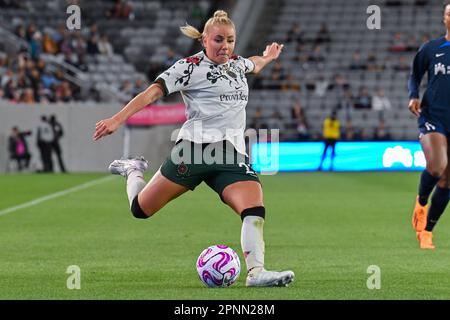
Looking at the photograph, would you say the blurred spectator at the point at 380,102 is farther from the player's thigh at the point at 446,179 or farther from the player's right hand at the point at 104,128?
the player's right hand at the point at 104,128

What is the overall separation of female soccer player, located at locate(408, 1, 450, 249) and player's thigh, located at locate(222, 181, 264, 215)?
11.2 ft

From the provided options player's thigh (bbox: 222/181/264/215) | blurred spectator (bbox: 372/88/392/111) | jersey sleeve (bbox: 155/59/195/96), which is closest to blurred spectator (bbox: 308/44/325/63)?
blurred spectator (bbox: 372/88/392/111)

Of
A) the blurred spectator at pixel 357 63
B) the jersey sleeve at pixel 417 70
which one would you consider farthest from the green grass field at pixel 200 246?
the blurred spectator at pixel 357 63

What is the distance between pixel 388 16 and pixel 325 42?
2.46 m

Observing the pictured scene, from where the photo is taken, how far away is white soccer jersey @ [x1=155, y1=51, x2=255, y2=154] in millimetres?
9055

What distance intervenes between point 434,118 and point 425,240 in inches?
50.2

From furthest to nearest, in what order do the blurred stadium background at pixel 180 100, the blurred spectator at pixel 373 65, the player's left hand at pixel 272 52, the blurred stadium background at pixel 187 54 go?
A: the blurred spectator at pixel 373 65 < the blurred stadium background at pixel 187 54 < the blurred stadium background at pixel 180 100 < the player's left hand at pixel 272 52

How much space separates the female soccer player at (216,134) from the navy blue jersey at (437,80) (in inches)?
134

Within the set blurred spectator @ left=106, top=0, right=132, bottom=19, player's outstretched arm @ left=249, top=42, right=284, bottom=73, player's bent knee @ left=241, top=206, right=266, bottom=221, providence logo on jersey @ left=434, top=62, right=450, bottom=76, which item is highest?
blurred spectator @ left=106, top=0, right=132, bottom=19

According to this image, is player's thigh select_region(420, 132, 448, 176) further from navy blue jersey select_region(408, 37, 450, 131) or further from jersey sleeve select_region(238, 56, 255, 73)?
jersey sleeve select_region(238, 56, 255, 73)

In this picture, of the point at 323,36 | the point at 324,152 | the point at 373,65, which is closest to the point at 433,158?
the point at 324,152

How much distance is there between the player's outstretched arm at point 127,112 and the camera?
844 centimetres

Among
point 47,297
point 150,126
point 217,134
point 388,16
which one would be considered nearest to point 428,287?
point 217,134

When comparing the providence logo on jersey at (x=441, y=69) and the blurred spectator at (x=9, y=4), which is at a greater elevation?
the blurred spectator at (x=9, y=4)
